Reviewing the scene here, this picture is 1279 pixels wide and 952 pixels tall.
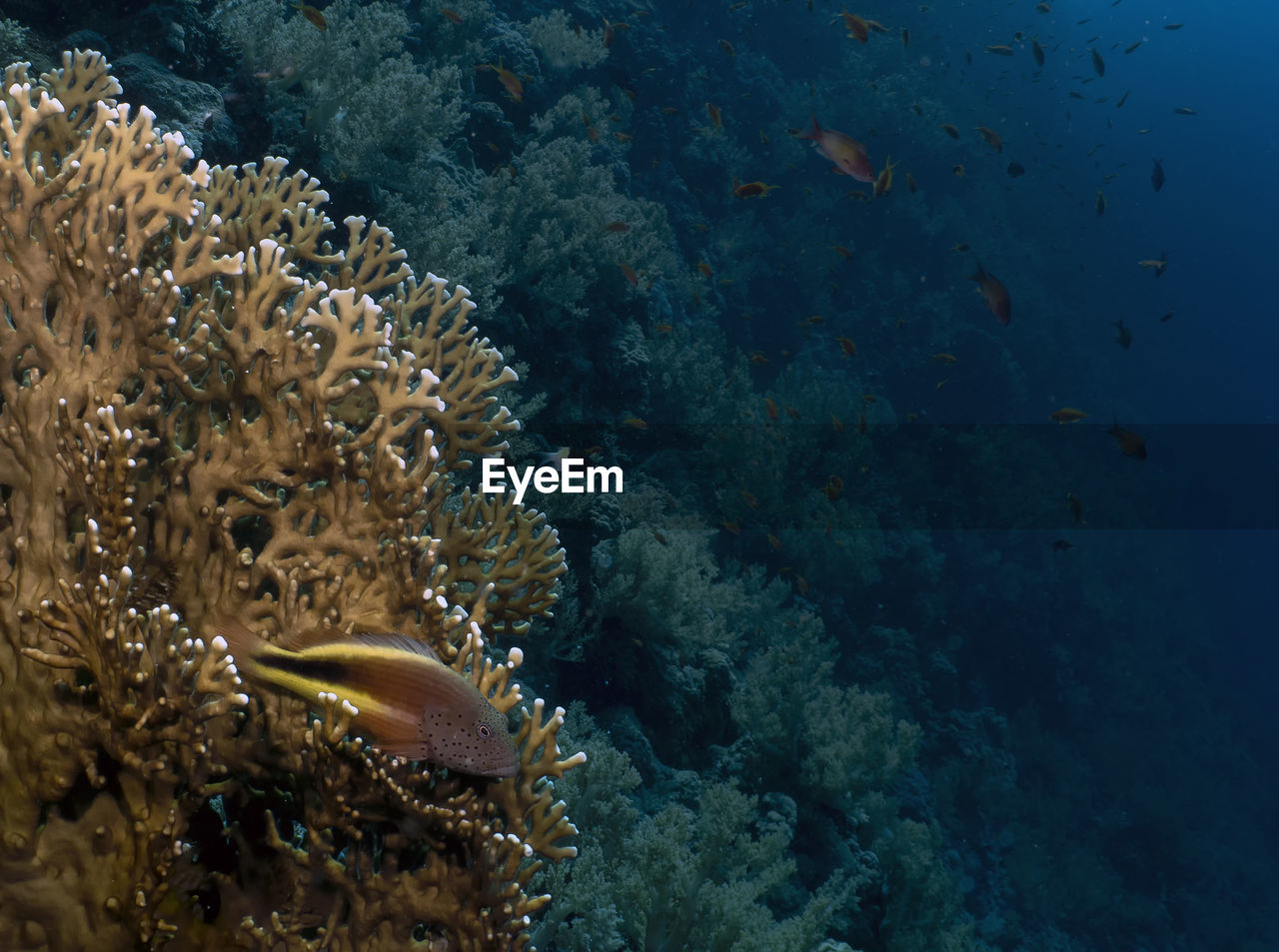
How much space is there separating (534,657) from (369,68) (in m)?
5.51

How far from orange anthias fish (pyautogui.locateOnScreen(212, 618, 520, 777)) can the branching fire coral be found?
0.19ft

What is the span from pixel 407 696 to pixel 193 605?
0.69 m

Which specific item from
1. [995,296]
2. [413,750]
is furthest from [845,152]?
[413,750]

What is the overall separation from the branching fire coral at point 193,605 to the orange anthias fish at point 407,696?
0.06m

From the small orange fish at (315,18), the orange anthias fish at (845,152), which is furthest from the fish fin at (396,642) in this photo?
the orange anthias fish at (845,152)

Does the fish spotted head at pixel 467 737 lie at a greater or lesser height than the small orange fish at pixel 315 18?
lesser

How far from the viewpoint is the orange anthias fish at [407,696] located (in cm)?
146

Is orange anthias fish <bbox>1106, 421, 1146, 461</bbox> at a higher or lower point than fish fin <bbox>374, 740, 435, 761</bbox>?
higher

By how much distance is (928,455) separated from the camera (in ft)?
55.9

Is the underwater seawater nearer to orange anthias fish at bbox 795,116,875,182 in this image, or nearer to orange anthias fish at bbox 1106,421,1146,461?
orange anthias fish at bbox 795,116,875,182

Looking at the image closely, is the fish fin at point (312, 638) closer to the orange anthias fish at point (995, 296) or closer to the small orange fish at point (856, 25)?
the orange anthias fish at point (995, 296)

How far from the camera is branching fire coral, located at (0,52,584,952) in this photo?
155 centimetres

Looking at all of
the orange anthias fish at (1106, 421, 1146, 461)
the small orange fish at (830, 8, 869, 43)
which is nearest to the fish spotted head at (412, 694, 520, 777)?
the orange anthias fish at (1106, 421, 1146, 461)

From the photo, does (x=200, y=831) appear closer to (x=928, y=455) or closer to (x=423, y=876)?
(x=423, y=876)
